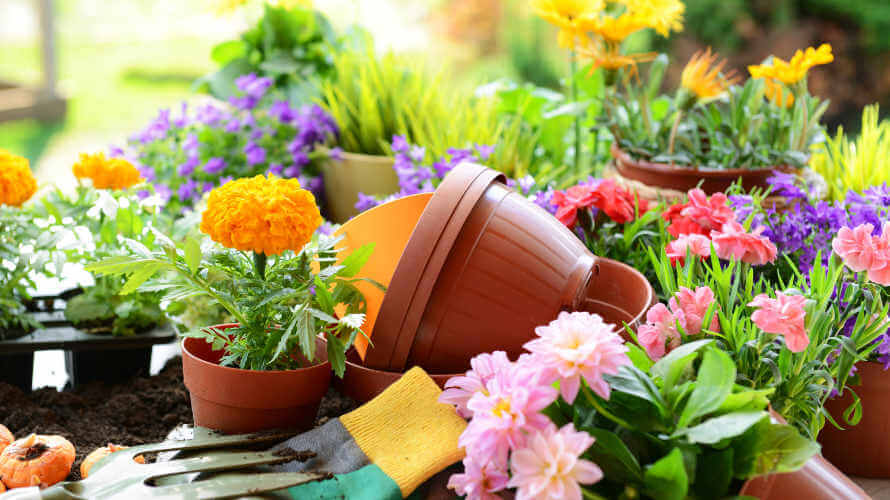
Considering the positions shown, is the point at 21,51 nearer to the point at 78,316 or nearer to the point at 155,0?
the point at 155,0

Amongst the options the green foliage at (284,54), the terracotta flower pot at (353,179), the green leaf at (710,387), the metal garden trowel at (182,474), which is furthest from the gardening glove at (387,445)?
the green foliage at (284,54)

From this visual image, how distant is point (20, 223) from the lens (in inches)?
52.0

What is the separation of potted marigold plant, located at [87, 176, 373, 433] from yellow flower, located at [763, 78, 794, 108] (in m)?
0.99

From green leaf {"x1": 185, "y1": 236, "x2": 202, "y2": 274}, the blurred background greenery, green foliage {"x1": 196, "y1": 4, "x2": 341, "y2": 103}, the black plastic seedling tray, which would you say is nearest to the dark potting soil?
the black plastic seedling tray

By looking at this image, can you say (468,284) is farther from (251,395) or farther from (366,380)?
(251,395)

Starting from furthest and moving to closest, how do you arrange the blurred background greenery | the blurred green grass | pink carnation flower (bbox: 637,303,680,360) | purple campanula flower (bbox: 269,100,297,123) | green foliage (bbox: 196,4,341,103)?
the blurred background greenery → the blurred green grass → green foliage (bbox: 196,4,341,103) → purple campanula flower (bbox: 269,100,297,123) → pink carnation flower (bbox: 637,303,680,360)

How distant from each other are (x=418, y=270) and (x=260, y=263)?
0.19 meters

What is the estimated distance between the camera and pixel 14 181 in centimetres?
128

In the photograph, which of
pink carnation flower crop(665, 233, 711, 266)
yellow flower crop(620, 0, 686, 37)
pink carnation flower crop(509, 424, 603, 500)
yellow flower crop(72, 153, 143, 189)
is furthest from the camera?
yellow flower crop(620, 0, 686, 37)

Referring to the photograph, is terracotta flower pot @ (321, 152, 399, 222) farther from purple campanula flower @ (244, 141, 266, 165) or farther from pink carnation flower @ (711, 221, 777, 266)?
pink carnation flower @ (711, 221, 777, 266)

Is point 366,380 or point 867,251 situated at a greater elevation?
point 867,251

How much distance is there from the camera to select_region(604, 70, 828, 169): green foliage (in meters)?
1.54

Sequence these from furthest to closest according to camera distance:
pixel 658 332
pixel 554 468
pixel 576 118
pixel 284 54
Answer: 1. pixel 284 54
2. pixel 576 118
3. pixel 658 332
4. pixel 554 468

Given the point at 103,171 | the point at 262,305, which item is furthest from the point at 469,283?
the point at 103,171
